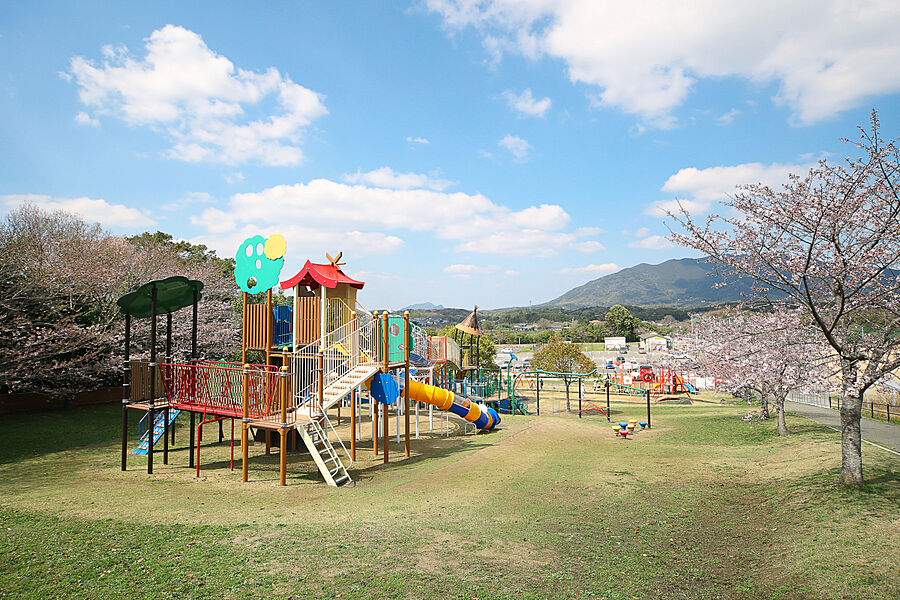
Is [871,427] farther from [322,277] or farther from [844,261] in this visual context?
[322,277]

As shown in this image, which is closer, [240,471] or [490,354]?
[240,471]

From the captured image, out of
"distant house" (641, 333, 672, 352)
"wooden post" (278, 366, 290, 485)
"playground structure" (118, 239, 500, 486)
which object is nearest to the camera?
"wooden post" (278, 366, 290, 485)

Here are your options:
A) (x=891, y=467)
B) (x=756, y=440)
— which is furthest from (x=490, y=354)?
(x=891, y=467)

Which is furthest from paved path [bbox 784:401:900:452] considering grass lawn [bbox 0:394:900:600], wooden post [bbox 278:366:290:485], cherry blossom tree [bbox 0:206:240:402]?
cherry blossom tree [bbox 0:206:240:402]

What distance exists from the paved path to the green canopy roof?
59.4ft

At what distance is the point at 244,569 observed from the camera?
625cm

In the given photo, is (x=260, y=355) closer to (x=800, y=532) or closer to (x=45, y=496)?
(x=45, y=496)

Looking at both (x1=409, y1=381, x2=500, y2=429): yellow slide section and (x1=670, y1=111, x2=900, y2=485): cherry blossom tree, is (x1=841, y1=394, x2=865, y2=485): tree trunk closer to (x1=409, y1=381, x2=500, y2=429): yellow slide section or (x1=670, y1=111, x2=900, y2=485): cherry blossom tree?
(x1=670, y1=111, x2=900, y2=485): cherry blossom tree

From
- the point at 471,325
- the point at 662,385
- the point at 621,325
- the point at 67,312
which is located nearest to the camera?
the point at 67,312

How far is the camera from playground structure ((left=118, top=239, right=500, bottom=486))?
11750 millimetres

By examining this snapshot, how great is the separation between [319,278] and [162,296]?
4.02 m

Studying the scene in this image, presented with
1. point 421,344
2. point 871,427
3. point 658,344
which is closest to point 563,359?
point 421,344

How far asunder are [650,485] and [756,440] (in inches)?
331

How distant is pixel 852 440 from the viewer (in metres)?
9.34
